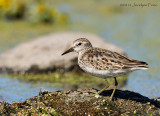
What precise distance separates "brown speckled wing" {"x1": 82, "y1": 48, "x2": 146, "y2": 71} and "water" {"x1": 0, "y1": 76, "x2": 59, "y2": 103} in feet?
7.65

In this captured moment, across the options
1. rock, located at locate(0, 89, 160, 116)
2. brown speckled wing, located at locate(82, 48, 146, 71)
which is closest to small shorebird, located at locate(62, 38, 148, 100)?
brown speckled wing, located at locate(82, 48, 146, 71)

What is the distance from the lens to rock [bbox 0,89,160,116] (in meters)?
6.68

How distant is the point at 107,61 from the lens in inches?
280

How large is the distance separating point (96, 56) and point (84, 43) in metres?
0.83

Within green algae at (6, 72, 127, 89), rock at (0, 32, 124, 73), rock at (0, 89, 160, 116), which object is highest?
rock at (0, 89, 160, 116)

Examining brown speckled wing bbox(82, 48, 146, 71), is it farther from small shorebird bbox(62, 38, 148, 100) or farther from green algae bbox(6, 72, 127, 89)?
green algae bbox(6, 72, 127, 89)

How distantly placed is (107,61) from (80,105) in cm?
99

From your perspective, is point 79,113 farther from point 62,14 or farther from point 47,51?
point 62,14

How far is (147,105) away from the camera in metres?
6.93

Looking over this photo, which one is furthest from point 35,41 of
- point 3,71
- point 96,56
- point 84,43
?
point 96,56

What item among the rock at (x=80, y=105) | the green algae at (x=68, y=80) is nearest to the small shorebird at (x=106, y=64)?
the rock at (x=80, y=105)

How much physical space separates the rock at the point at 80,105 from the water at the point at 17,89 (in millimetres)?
1940

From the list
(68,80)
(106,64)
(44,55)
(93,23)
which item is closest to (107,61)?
(106,64)

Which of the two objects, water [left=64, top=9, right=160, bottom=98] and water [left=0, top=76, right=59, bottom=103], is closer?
water [left=0, top=76, right=59, bottom=103]
